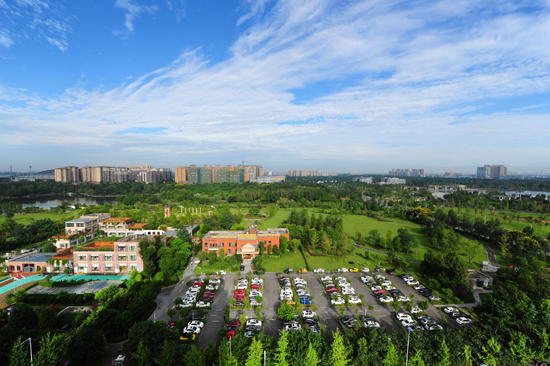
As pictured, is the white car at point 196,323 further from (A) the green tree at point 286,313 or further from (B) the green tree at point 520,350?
(B) the green tree at point 520,350

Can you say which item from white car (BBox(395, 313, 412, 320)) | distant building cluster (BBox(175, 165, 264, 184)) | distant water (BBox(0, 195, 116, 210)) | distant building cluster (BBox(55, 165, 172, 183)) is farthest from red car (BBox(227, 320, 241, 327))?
distant building cluster (BBox(55, 165, 172, 183))

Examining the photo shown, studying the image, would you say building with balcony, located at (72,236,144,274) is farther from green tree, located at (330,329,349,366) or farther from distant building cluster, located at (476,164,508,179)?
distant building cluster, located at (476,164,508,179)

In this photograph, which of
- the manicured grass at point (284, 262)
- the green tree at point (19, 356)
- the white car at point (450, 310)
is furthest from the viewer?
the manicured grass at point (284, 262)

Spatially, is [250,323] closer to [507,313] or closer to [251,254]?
[251,254]

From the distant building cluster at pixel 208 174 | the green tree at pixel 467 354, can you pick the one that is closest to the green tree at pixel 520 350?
the green tree at pixel 467 354

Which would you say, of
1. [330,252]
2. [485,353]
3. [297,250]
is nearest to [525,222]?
[330,252]

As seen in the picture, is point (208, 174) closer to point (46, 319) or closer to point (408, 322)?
point (46, 319)

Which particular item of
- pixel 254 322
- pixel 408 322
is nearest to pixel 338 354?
pixel 254 322
